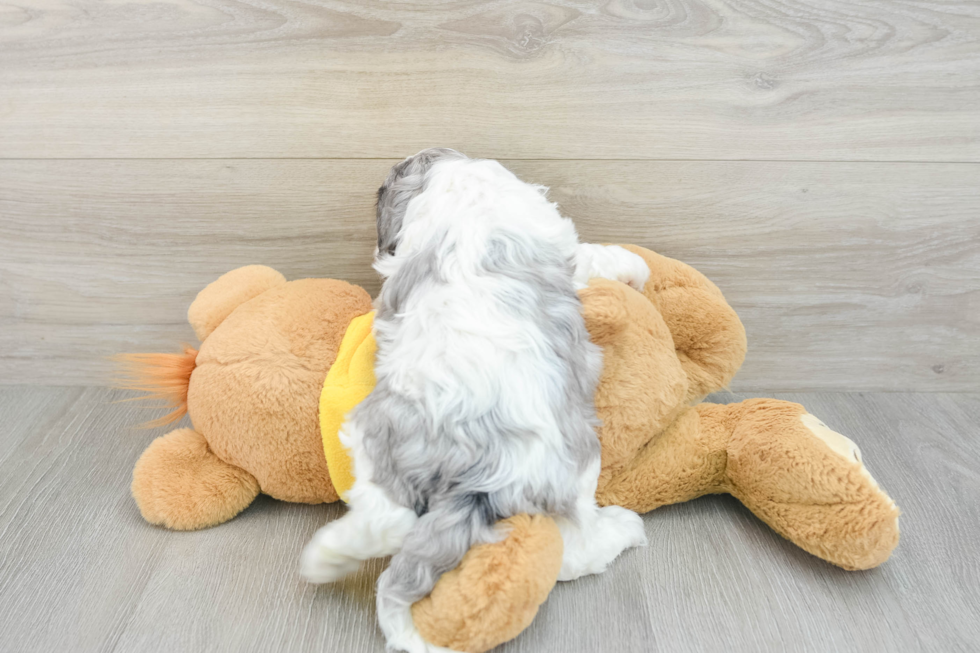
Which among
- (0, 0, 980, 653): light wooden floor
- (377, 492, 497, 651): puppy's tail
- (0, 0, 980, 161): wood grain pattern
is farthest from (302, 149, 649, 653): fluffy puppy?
(0, 0, 980, 161): wood grain pattern

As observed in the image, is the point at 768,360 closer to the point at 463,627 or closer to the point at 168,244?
the point at 463,627

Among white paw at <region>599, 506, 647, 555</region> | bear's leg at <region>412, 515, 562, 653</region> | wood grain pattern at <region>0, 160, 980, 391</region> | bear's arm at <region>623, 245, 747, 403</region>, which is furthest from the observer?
wood grain pattern at <region>0, 160, 980, 391</region>

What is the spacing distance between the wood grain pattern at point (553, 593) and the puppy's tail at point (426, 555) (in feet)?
0.28

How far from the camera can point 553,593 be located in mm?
897

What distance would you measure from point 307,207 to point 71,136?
1.36ft

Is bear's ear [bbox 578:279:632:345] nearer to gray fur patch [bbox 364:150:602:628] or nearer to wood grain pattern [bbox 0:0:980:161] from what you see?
gray fur patch [bbox 364:150:602:628]

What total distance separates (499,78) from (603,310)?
0.46m

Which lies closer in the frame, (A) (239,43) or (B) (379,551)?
(B) (379,551)

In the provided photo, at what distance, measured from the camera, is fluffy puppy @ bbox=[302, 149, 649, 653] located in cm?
76

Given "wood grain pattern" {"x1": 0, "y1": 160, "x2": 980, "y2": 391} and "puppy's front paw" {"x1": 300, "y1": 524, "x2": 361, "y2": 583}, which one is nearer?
"puppy's front paw" {"x1": 300, "y1": 524, "x2": 361, "y2": 583}

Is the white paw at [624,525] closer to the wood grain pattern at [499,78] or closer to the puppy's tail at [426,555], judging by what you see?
the puppy's tail at [426,555]

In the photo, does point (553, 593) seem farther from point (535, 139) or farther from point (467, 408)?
point (535, 139)

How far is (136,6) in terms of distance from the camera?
1093 millimetres

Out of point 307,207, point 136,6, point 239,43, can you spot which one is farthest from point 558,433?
point 136,6
